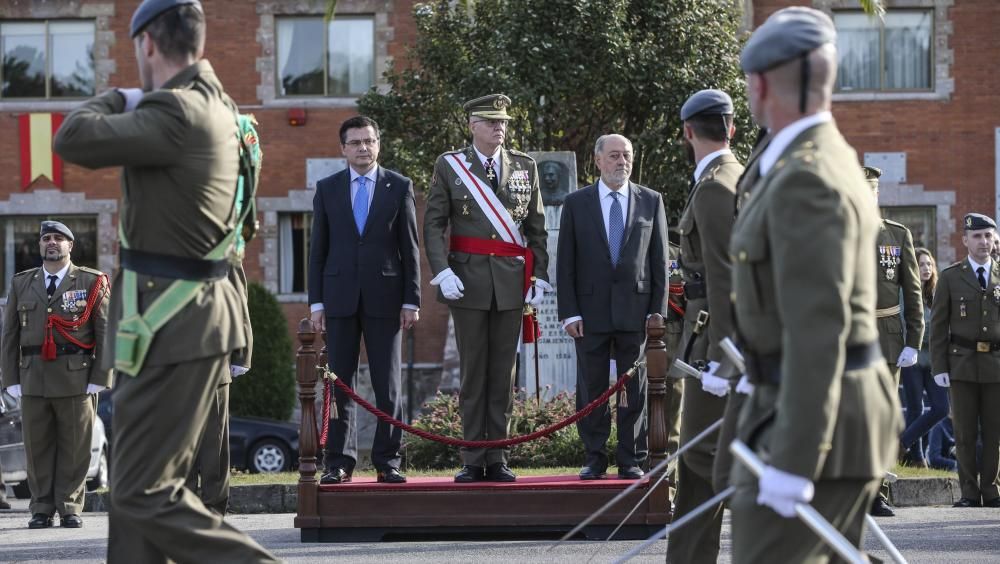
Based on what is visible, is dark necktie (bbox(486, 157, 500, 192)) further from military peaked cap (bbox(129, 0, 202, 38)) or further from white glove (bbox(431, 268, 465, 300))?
military peaked cap (bbox(129, 0, 202, 38))

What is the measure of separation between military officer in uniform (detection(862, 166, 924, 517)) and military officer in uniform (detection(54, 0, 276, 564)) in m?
6.82

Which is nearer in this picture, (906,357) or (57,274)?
(906,357)

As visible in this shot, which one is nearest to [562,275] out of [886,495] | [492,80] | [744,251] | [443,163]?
[443,163]

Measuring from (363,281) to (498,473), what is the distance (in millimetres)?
1500

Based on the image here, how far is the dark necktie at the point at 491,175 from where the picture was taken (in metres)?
10.0

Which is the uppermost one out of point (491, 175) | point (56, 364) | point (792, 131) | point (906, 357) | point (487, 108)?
point (487, 108)

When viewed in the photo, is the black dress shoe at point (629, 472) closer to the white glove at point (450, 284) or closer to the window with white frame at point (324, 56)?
the white glove at point (450, 284)

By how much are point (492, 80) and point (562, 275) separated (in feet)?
36.9

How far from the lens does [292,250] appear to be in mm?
28344

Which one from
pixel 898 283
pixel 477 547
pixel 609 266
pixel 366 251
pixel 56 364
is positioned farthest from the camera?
pixel 56 364

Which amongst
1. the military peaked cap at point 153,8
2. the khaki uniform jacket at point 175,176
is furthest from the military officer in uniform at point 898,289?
the military peaked cap at point 153,8

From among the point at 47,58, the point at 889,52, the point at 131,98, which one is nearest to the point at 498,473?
the point at 131,98

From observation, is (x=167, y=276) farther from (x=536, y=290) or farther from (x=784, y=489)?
(x=536, y=290)

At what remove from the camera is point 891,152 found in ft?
91.5
